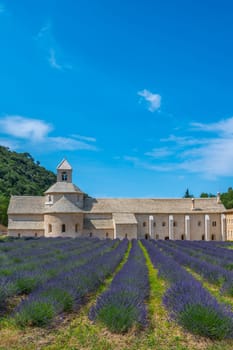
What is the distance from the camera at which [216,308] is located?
5.14 meters

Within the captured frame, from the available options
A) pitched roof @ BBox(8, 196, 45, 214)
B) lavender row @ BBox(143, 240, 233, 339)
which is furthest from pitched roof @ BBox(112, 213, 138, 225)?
lavender row @ BBox(143, 240, 233, 339)

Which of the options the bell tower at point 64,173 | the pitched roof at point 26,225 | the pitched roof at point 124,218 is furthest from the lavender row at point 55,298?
the bell tower at point 64,173

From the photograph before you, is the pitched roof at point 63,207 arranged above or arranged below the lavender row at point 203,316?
above

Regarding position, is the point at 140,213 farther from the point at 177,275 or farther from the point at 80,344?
the point at 80,344

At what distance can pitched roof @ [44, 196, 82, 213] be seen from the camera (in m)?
42.4

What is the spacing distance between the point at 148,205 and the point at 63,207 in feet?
38.3

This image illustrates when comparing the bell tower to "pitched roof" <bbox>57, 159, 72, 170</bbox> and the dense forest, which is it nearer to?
"pitched roof" <bbox>57, 159, 72, 170</bbox>

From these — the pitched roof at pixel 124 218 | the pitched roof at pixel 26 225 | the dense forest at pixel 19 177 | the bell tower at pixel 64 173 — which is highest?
the dense forest at pixel 19 177

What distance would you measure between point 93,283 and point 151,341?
4055 mm

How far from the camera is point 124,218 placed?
44719 millimetres

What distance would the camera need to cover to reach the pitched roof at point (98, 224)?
44.9m

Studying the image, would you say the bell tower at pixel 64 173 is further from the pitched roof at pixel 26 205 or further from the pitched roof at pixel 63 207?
the pitched roof at pixel 63 207

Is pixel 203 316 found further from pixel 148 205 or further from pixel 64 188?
pixel 148 205

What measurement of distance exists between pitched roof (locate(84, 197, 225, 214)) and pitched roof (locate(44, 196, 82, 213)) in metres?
3.25
